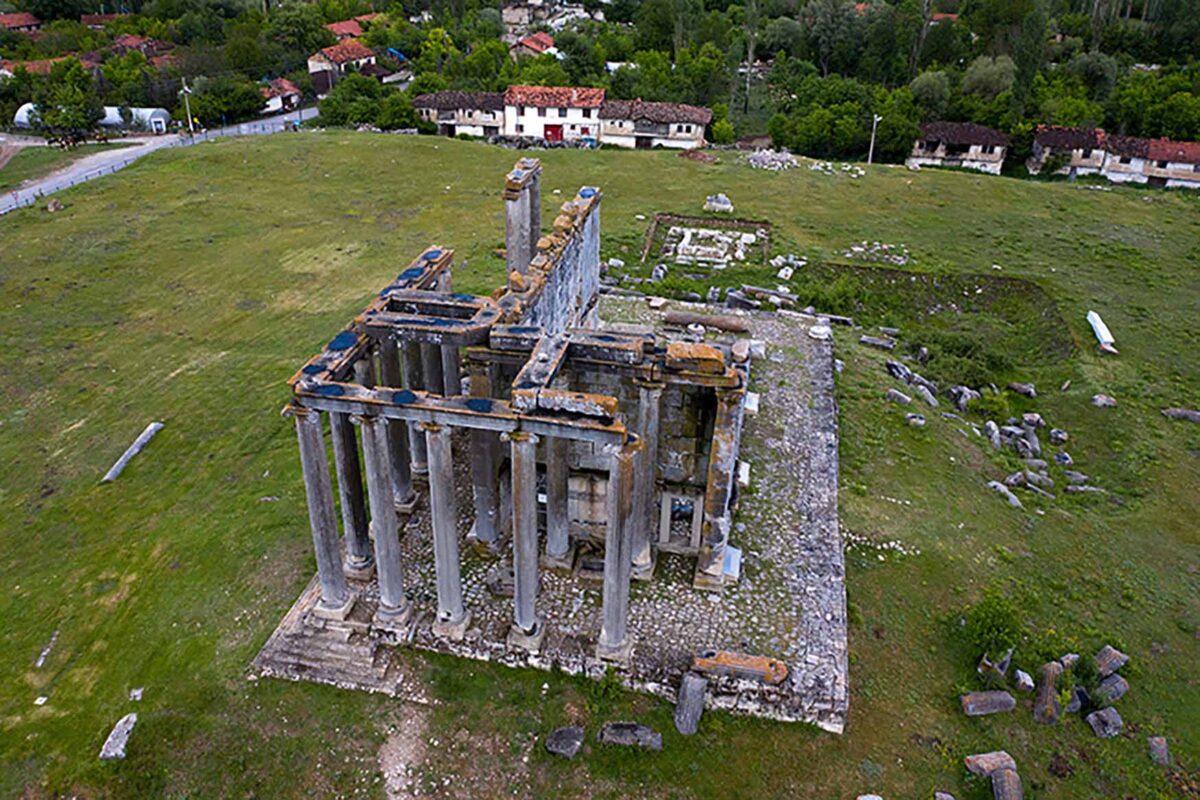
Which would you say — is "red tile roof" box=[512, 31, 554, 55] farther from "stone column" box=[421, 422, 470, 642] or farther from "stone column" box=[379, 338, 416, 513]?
"stone column" box=[421, 422, 470, 642]

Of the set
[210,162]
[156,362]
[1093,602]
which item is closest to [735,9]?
[210,162]

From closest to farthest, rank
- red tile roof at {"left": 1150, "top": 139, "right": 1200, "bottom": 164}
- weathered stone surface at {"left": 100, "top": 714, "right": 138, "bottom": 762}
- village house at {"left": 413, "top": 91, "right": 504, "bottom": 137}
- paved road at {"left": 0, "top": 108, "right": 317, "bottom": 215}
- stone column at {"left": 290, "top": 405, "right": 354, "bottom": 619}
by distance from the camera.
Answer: weathered stone surface at {"left": 100, "top": 714, "right": 138, "bottom": 762} → stone column at {"left": 290, "top": 405, "right": 354, "bottom": 619} → paved road at {"left": 0, "top": 108, "right": 317, "bottom": 215} → red tile roof at {"left": 1150, "top": 139, "right": 1200, "bottom": 164} → village house at {"left": 413, "top": 91, "right": 504, "bottom": 137}

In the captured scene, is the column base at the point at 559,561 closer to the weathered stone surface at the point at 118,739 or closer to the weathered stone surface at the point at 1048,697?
the weathered stone surface at the point at 118,739

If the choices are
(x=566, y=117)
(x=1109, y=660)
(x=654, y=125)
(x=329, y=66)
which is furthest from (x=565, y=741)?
(x=329, y=66)

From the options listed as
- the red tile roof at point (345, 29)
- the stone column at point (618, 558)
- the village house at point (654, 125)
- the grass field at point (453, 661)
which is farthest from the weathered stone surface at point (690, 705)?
the red tile roof at point (345, 29)

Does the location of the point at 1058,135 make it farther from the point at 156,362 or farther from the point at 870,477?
the point at 156,362

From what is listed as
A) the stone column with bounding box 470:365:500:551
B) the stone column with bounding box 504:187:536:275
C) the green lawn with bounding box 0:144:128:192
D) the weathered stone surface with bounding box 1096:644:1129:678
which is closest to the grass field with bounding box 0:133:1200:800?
the weathered stone surface with bounding box 1096:644:1129:678

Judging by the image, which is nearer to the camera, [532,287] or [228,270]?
[532,287]
